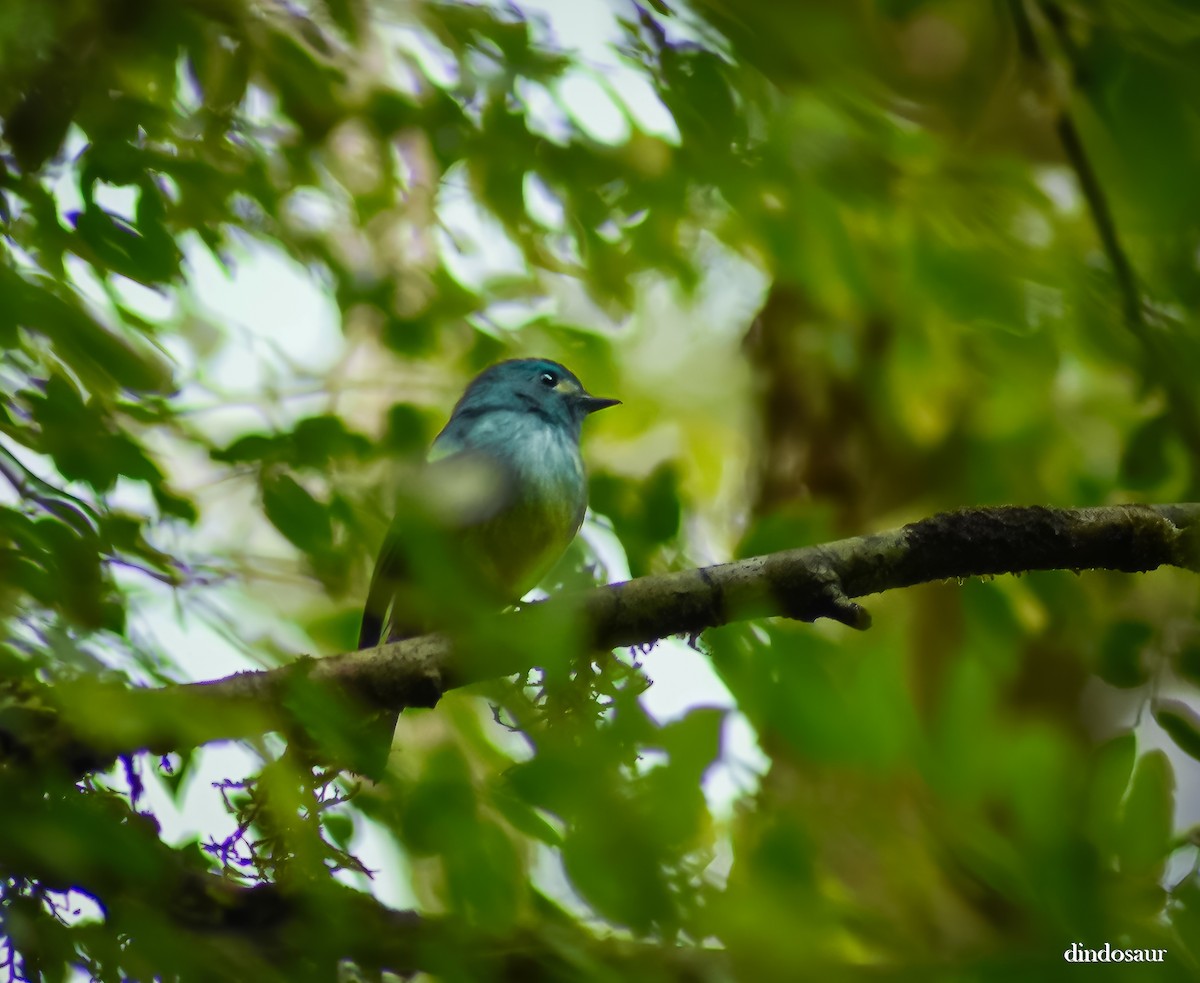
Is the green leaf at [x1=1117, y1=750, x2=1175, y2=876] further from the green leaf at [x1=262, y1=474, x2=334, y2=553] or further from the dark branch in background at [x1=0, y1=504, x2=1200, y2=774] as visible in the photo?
the green leaf at [x1=262, y1=474, x2=334, y2=553]

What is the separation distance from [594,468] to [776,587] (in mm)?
650

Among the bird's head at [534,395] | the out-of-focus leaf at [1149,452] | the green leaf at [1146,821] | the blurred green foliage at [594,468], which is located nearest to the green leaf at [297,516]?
the blurred green foliage at [594,468]

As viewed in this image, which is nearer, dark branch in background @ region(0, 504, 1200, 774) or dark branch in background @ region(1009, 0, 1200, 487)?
dark branch in background @ region(0, 504, 1200, 774)

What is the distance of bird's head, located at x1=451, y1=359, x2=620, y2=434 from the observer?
4469 mm

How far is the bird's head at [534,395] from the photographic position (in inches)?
176

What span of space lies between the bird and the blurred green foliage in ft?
0.60

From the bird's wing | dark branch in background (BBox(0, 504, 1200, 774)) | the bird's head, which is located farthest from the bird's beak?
dark branch in background (BBox(0, 504, 1200, 774))

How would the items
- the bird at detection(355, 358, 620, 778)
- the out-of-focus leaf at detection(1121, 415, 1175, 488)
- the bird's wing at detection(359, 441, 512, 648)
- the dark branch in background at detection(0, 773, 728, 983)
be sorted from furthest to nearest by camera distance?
the bird at detection(355, 358, 620, 778), the out-of-focus leaf at detection(1121, 415, 1175, 488), the bird's wing at detection(359, 441, 512, 648), the dark branch in background at detection(0, 773, 728, 983)

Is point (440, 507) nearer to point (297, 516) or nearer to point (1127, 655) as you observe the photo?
point (297, 516)

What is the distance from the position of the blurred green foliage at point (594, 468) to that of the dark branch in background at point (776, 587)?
0.07 metres

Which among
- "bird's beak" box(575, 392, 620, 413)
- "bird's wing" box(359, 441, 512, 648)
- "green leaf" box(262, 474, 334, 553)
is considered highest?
"green leaf" box(262, 474, 334, 553)

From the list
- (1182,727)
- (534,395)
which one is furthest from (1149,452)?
(534,395)

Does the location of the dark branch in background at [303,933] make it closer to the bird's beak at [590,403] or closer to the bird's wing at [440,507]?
the bird's wing at [440,507]

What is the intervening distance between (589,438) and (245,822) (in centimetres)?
289
